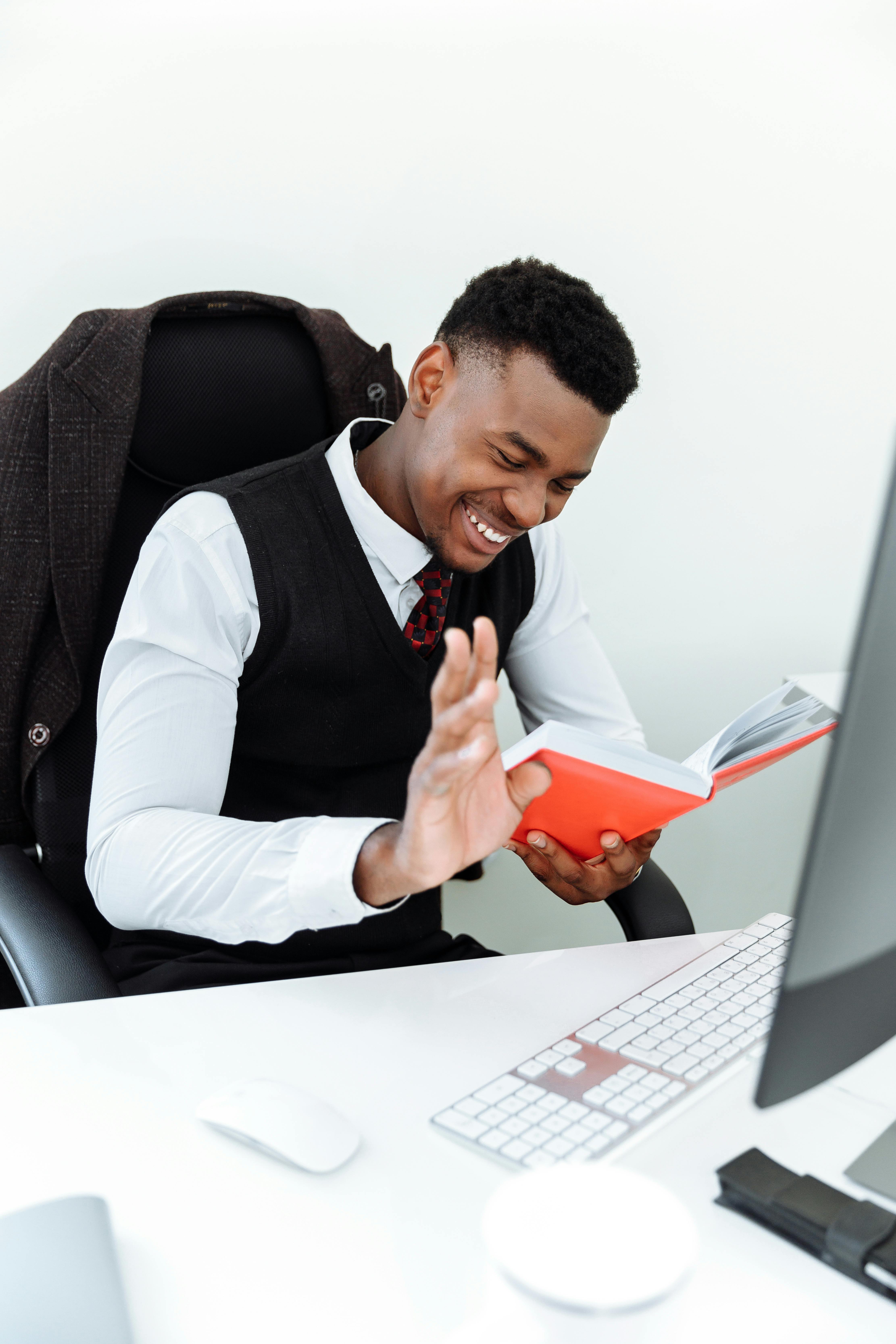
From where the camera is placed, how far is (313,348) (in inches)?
50.1

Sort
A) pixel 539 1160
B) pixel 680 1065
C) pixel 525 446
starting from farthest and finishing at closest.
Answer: pixel 525 446 → pixel 680 1065 → pixel 539 1160

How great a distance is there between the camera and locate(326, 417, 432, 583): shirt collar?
1.21 metres

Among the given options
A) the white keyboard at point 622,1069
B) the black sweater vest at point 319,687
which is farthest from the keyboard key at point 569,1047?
the black sweater vest at point 319,687

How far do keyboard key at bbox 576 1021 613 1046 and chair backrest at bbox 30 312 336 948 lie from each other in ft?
2.17

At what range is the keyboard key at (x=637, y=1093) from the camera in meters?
0.68

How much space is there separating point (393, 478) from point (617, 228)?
0.76 m

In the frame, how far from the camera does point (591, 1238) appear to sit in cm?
40

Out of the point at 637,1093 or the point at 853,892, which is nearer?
the point at 853,892

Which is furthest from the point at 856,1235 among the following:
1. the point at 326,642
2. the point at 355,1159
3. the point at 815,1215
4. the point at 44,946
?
the point at 326,642

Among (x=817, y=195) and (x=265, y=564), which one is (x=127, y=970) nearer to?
(x=265, y=564)

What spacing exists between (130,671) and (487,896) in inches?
42.4

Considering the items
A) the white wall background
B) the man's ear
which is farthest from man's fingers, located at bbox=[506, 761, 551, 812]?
the white wall background

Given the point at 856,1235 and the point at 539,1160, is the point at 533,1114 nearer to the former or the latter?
the point at 539,1160

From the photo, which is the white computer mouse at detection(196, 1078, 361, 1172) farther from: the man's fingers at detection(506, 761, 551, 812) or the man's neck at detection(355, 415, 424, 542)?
the man's neck at detection(355, 415, 424, 542)
